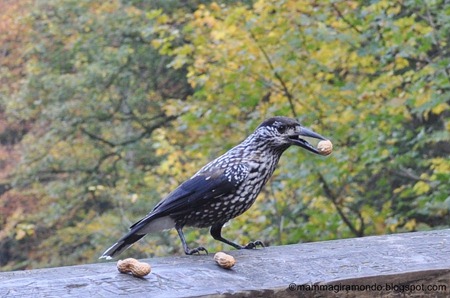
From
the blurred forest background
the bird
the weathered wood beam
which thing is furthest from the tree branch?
the weathered wood beam

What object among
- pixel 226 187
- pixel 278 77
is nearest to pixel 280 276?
pixel 226 187

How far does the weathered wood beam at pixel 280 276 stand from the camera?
6.58 ft

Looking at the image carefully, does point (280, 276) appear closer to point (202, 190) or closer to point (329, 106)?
point (202, 190)

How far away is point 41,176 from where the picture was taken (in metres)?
12.3

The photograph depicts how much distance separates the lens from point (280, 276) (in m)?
2.21

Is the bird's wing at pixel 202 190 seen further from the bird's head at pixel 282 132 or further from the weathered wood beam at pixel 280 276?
the weathered wood beam at pixel 280 276

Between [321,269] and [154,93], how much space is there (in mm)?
10673

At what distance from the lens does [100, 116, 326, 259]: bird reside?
2.93 metres

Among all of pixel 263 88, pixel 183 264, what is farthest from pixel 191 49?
pixel 183 264

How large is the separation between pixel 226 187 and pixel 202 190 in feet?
0.29

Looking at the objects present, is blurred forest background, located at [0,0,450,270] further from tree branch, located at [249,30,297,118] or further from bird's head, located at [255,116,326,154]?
bird's head, located at [255,116,326,154]

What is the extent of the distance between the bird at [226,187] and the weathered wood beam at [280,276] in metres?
0.40

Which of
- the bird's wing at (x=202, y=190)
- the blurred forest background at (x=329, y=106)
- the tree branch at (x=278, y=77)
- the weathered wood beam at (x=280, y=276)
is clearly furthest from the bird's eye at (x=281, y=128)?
the tree branch at (x=278, y=77)

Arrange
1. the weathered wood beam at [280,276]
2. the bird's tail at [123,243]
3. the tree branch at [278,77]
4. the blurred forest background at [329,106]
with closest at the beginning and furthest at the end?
the weathered wood beam at [280,276] < the bird's tail at [123,243] < the blurred forest background at [329,106] < the tree branch at [278,77]
